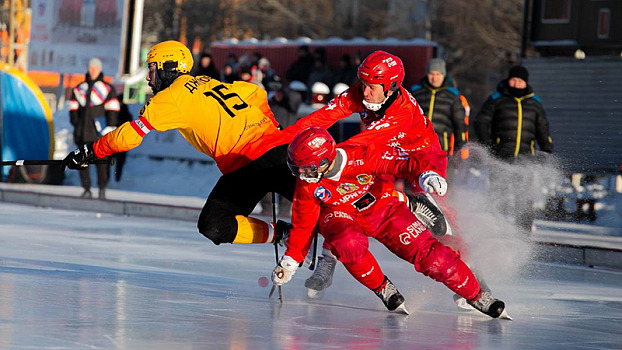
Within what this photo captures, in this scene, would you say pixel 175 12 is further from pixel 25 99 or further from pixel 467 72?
pixel 25 99

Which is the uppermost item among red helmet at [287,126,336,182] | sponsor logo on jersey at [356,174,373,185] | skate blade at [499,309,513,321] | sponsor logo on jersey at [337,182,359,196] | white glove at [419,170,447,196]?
red helmet at [287,126,336,182]

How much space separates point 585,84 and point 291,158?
11.0 m

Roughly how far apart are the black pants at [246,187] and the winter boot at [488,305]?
140 centimetres

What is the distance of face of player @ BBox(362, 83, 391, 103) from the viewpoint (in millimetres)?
6945

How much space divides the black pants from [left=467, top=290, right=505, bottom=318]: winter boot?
1.40 m

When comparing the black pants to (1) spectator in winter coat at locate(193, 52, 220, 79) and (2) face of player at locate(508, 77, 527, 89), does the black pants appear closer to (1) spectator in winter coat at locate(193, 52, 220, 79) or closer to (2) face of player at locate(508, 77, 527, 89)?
(2) face of player at locate(508, 77, 527, 89)

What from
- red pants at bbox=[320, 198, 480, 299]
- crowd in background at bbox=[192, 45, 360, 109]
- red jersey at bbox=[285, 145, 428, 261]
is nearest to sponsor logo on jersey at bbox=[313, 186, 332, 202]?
red jersey at bbox=[285, 145, 428, 261]

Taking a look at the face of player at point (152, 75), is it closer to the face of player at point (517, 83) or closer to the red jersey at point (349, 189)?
the red jersey at point (349, 189)

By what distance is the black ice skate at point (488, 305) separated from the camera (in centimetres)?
648

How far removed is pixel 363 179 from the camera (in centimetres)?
649

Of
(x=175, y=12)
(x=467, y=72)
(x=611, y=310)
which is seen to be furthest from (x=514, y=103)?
(x=175, y=12)

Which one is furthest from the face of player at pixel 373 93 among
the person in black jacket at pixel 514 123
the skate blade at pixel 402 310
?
the person in black jacket at pixel 514 123

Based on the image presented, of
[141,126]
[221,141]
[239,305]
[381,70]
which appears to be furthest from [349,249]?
[141,126]

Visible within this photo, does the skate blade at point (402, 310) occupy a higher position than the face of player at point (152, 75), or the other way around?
the face of player at point (152, 75)
